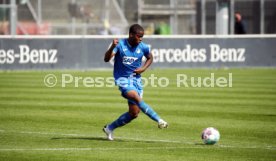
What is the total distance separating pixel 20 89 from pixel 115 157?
12.7m

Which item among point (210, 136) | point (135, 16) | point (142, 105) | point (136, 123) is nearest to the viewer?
point (210, 136)

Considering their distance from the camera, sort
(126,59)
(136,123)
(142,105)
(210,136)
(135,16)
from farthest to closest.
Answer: (135,16), (136,123), (126,59), (142,105), (210,136)

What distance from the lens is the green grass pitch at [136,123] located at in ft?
37.1

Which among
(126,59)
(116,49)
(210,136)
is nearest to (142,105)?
(126,59)

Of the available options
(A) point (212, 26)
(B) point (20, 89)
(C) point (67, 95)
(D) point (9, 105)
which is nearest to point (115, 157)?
(D) point (9, 105)

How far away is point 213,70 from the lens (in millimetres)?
32781

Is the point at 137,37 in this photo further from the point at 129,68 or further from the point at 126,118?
the point at 126,118

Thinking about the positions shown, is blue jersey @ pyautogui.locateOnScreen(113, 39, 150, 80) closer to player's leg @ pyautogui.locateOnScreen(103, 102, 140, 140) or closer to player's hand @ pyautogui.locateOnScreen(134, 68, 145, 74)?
player's hand @ pyautogui.locateOnScreen(134, 68, 145, 74)

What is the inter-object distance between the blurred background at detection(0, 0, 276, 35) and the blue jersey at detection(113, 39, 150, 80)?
22011mm

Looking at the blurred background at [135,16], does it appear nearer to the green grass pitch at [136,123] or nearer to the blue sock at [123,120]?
the green grass pitch at [136,123]

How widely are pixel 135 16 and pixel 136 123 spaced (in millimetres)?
25119

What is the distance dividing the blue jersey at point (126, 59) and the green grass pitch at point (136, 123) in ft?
3.86

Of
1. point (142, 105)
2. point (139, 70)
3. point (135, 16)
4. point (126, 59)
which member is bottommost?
point (142, 105)

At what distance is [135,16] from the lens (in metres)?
40.3
